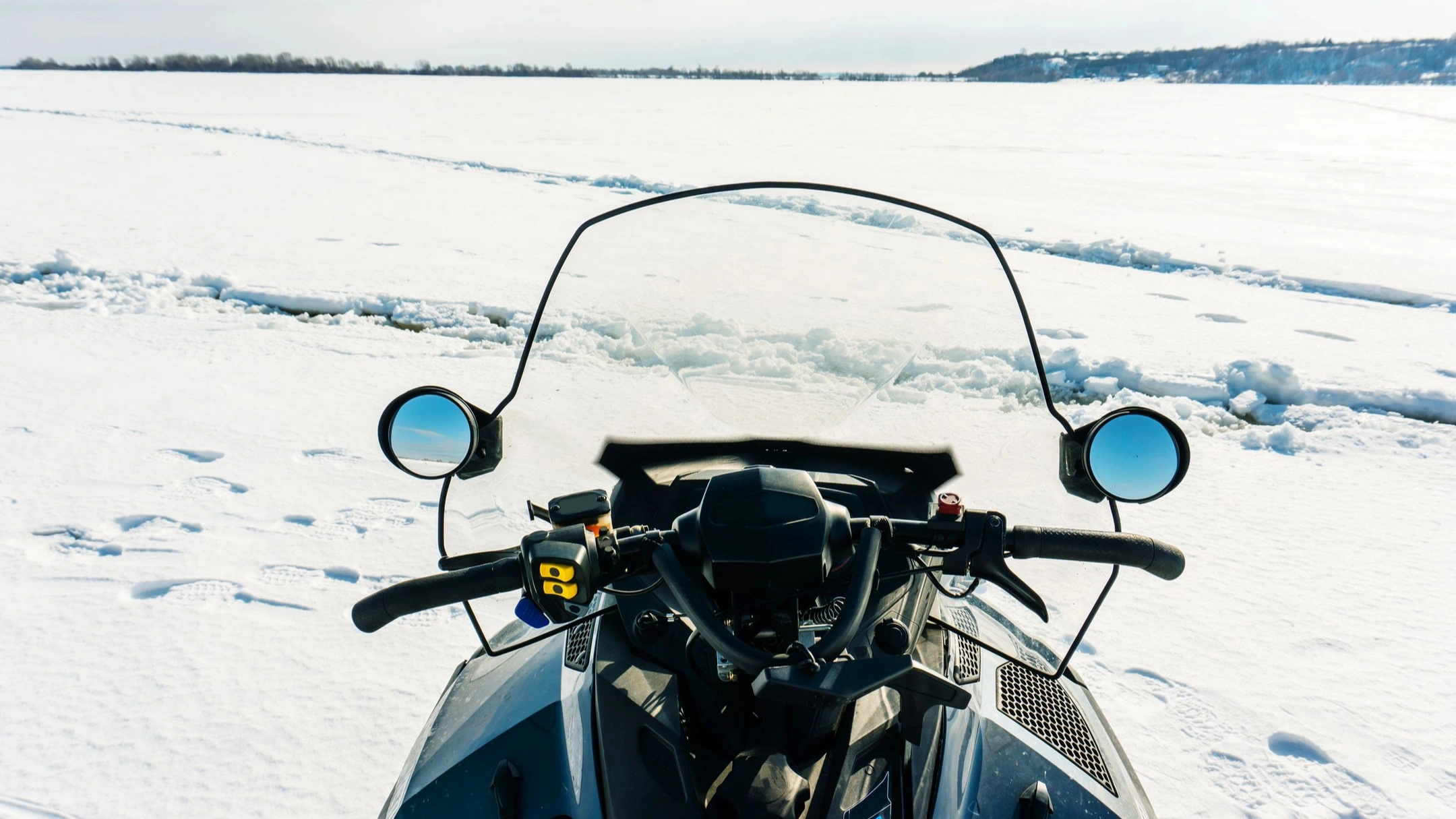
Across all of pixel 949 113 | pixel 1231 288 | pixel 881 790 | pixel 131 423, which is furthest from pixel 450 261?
pixel 949 113

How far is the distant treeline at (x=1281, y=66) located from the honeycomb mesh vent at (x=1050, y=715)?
62.0m

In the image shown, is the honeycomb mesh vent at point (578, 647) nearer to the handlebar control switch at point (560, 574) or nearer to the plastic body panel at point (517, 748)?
the plastic body panel at point (517, 748)

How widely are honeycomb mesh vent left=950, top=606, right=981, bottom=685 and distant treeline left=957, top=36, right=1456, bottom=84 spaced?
6191cm

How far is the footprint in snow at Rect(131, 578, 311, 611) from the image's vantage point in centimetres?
290

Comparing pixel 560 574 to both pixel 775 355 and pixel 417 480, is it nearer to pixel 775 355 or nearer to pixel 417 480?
pixel 775 355

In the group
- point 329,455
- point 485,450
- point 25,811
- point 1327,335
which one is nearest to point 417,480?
point 329,455

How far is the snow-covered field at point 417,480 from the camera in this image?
2311 millimetres

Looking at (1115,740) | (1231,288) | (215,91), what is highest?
(215,91)

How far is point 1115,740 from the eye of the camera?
56.7 inches

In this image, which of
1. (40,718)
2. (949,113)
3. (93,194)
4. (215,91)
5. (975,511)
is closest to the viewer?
(975,511)

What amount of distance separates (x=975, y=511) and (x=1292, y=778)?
5.85 ft

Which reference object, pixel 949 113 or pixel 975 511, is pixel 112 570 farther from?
pixel 949 113

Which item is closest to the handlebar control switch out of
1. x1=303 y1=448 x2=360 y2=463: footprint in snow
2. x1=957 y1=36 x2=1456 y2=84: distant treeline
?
x1=303 y1=448 x2=360 y2=463: footprint in snow

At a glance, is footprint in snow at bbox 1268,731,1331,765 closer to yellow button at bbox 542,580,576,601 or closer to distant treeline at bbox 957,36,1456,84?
yellow button at bbox 542,580,576,601
